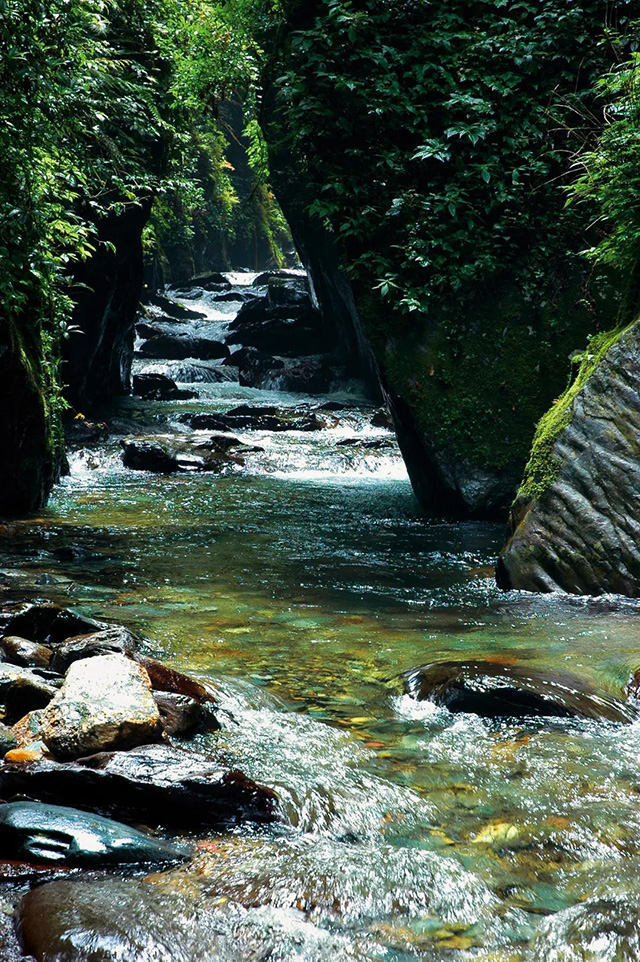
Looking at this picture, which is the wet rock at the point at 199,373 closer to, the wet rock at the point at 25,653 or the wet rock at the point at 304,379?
the wet rock at the point at 304,379

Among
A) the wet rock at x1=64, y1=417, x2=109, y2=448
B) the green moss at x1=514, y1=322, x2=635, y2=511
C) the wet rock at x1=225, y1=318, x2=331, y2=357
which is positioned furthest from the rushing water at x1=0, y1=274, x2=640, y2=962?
the wet rock at x1=225, y1=318, x2=331, y2=357

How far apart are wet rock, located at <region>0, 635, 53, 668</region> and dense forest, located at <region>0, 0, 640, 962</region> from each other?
0.02 m

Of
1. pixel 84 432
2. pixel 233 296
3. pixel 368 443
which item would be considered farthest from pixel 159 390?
pixel 233 296

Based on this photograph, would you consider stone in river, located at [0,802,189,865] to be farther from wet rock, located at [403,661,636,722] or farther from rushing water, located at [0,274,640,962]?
wet rock, located at [403,661,636,722]

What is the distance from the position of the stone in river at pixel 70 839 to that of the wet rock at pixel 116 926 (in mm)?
123

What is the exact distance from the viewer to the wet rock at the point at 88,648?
430 cm

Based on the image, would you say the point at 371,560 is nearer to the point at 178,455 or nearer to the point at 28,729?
the point at 28,729

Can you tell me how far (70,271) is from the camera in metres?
16.5

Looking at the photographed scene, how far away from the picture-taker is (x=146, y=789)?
297 cm

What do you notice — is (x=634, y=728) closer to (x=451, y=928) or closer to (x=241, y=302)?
(x=451, y=928)

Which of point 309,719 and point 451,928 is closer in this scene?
point 451,928

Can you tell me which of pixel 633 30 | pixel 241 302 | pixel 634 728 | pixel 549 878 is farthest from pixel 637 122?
pixel 241 302

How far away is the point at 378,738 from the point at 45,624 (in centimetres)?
241

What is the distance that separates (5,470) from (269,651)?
19.8 feet
